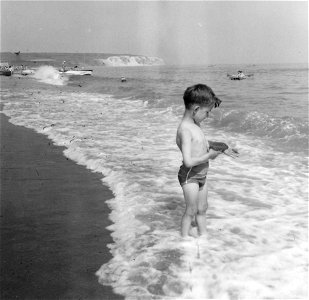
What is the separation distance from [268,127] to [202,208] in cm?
827

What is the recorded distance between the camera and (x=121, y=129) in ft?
36.8

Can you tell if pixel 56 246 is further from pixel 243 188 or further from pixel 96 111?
pixel 96 111

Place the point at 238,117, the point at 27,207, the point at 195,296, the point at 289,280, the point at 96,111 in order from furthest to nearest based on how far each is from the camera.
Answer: the point at 96,111, the point at 238,117, the point at 27,207, the point at 289,280, the point at 195,296

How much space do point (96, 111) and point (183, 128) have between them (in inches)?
484

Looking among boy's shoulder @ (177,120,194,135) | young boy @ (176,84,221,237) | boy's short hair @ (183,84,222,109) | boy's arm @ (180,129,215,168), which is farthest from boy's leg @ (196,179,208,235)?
boy's short hair @ (183,84,222,109)

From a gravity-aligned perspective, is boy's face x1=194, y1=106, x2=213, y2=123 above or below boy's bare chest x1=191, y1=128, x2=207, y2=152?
above

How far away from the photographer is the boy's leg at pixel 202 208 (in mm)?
4039

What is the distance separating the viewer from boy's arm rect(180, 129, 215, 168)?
3727 mm

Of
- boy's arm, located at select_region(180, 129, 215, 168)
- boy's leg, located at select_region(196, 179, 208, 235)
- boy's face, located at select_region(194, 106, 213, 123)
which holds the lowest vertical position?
boy's leg, located at select_region(196, 179, 208, 235)

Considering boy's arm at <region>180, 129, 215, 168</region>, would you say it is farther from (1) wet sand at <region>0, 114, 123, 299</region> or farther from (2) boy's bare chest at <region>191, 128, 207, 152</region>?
(1) wet sand at <region>0, 114, 123, 299</region>

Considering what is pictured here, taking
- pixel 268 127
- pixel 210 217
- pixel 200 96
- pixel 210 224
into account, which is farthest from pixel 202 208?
pixel 268 127

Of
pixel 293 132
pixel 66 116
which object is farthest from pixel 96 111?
pixel 293 132

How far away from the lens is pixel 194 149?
392 cm

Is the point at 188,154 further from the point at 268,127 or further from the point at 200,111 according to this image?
the point at 268,127
